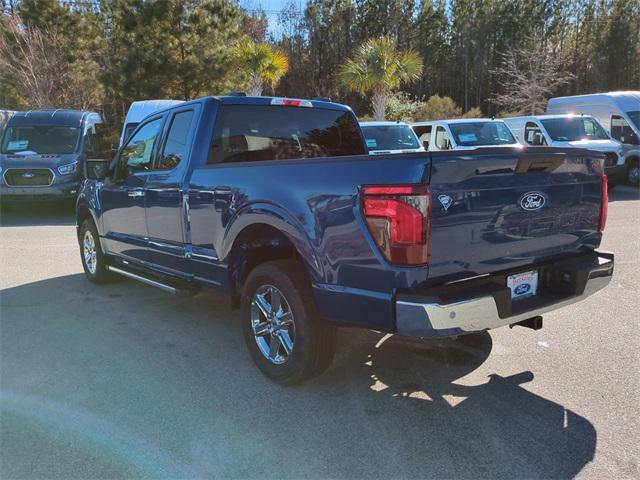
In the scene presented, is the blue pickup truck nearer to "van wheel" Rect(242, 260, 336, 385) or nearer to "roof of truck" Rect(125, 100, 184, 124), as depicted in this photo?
"van wheel" Rect(242, 260, 336, 385)

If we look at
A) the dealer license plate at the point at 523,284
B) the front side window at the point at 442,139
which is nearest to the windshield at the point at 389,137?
the front side window at the point at 442,139

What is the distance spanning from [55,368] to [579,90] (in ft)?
151

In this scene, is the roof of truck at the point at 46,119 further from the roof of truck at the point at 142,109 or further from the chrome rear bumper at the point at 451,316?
the chrome rear bumper at the point at 451,316

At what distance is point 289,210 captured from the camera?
3.40 meters

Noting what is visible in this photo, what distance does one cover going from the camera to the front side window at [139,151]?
17.1 feet

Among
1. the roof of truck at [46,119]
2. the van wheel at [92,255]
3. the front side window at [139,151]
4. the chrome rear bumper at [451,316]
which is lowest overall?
the van wheel at [92,255]

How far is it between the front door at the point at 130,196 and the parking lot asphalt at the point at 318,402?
0.75 metres

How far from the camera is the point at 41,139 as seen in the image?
1298 cm

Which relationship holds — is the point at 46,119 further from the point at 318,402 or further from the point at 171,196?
the point at 318,402

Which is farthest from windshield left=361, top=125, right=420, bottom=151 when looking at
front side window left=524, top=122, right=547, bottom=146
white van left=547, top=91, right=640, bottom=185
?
white van left=547, top=91, right=640, bottom=185

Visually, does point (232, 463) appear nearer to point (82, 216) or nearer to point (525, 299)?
point (525, 299)

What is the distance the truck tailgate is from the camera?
2893 mm

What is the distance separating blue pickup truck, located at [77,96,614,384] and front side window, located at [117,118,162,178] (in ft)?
0.66

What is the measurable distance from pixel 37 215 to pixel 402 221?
1289 cm
